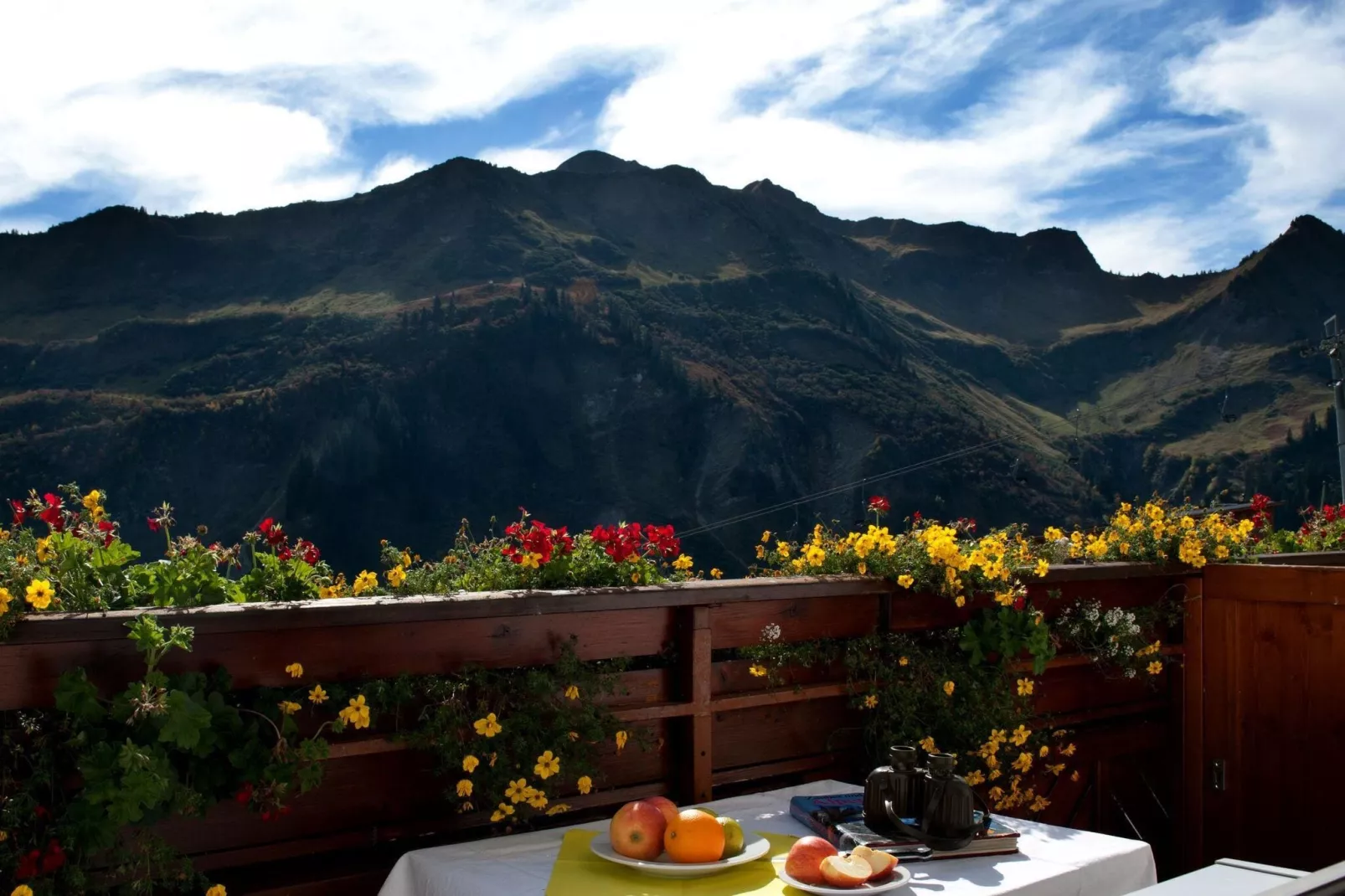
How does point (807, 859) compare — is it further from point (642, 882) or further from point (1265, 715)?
point (1265, 715)

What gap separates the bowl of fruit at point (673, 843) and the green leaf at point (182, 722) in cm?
65

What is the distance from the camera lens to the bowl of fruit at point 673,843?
174cm

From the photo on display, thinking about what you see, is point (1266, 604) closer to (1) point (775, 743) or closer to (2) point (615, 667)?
(1) point (775, 743)

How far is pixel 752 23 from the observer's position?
8219 mm

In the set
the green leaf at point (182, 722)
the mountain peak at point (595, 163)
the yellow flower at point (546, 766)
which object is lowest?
the yellow flower at point (546, 766)

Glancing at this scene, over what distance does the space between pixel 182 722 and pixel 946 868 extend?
122 cm

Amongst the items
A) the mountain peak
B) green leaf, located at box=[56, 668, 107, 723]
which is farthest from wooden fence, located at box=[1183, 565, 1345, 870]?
the mountain peak

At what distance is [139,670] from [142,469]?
57665mm

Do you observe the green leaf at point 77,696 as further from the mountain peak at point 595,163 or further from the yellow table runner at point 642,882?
the mountain peak at point 595,163

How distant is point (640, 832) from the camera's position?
5.83 feet

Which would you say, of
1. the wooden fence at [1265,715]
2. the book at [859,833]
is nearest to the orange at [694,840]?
the book at [859,833]

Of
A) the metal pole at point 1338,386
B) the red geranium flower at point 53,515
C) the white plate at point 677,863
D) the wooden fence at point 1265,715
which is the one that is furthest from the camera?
the metal pole at point 1338,386

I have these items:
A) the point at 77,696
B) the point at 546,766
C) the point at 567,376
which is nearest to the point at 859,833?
the point at 546,766

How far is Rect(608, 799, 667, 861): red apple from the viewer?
1773mm
